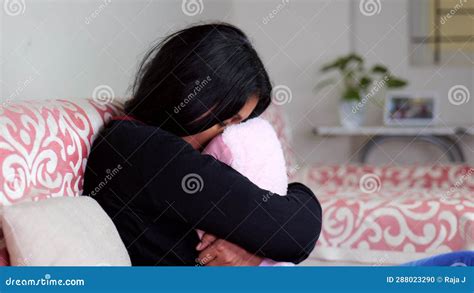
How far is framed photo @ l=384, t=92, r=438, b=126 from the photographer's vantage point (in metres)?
4.73

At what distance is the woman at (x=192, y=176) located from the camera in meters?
1.31

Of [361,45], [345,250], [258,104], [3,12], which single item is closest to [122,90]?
[3,12]

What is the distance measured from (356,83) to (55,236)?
12.4 ft

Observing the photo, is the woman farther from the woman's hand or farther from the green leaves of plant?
the green leaves of plant

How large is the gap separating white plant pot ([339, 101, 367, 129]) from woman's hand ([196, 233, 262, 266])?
11.1 ft

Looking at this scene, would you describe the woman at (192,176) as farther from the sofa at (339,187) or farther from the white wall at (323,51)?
the white wall at (323,51)

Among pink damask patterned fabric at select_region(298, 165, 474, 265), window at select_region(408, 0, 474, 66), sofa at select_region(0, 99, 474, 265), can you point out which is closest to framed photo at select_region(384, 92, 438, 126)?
window at select_region(408, 0, 474, 66)

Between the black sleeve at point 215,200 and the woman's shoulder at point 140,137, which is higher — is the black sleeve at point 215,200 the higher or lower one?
the lower one

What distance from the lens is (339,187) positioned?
3012mm

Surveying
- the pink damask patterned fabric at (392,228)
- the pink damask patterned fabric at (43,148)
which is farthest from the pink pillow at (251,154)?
the pink damask patterned fabric at (392,228)

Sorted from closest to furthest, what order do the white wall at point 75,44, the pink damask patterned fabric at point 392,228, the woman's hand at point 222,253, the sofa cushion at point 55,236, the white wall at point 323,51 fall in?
1. the sofa cushion at point 55,236
2. the woman's hand at point 222,253
3. the white wall at point 75,44
4. the pink damask patterned fabric at point 392,228
5. the white wall at point 323,51

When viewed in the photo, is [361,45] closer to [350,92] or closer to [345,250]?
[350,92]

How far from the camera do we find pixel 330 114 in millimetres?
4984

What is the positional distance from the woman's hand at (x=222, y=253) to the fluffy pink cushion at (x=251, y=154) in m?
0.16
